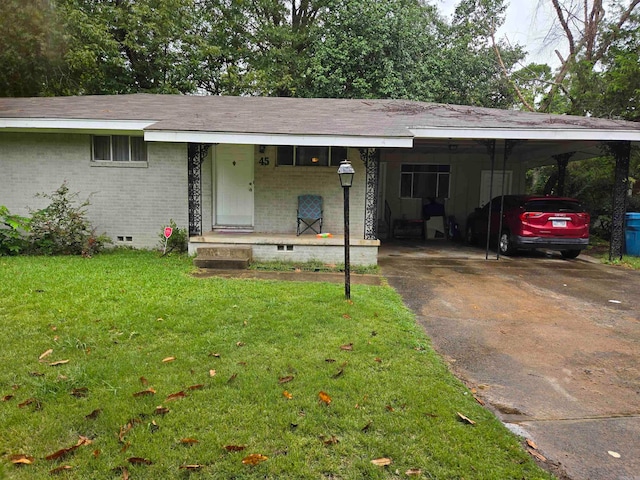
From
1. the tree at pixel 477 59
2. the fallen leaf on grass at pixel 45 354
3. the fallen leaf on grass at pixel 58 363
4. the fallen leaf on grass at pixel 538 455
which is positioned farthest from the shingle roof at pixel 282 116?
the tree at pixel 477 59

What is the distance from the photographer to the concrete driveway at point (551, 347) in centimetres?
266

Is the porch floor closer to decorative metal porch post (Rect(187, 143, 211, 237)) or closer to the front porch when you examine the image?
the front porch

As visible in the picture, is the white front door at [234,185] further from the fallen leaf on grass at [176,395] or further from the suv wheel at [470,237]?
the fallen leaf on grass at [176,395]

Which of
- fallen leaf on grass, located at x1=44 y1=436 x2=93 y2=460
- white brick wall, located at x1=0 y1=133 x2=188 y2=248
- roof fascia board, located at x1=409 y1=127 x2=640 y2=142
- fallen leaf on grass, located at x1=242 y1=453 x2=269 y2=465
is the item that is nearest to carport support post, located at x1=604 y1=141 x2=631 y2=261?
roof fascia board, located at x1=409 y1=127 x2=640 y2=142

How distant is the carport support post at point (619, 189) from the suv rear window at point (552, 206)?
0.91 m

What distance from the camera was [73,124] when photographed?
27.8 ft

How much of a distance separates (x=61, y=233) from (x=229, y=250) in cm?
362

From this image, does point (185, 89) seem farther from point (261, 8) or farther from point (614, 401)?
point (614, 401)

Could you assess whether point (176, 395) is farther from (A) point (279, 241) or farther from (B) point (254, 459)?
(A) point (279, 241)

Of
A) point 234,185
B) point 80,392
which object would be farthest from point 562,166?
point 80,392

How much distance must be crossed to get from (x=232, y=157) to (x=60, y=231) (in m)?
3.87

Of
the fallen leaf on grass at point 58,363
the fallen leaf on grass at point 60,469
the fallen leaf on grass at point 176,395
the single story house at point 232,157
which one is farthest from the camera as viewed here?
the single story house at point 232,157

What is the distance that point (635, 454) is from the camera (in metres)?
2.50

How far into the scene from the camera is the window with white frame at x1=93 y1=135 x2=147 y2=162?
376 inches
